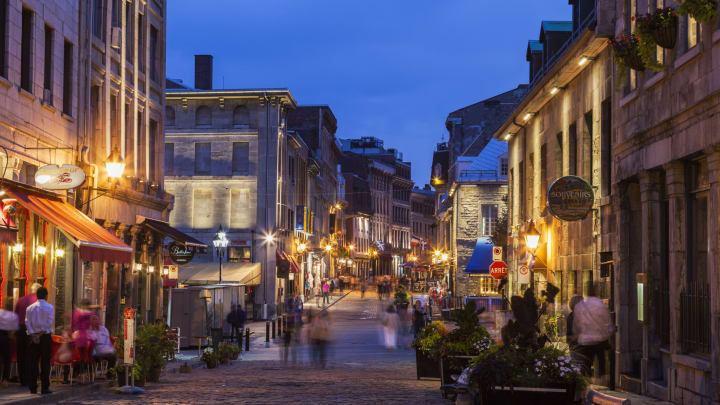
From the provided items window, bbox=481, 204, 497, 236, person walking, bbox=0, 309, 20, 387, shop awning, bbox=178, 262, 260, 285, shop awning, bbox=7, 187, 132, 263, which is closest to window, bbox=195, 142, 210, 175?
shop awning, bbox=178, 262, 260, 285

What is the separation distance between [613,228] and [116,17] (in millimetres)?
16492

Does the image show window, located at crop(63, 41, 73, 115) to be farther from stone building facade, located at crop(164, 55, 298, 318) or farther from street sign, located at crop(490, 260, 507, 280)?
stone building facade, located at crop(164, 55, 298, 318)

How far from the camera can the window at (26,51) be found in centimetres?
2062

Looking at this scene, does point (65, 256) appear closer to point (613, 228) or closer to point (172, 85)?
point (613, 228)

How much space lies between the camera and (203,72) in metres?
61.8

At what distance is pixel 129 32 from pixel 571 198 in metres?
16.1

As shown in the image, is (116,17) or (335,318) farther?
(335,318)

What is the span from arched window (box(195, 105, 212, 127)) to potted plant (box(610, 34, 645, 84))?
40991 millimetres

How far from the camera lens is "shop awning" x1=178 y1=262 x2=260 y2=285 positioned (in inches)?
1815

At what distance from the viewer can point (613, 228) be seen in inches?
732

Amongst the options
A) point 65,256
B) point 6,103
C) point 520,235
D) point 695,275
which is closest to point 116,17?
point 65,256

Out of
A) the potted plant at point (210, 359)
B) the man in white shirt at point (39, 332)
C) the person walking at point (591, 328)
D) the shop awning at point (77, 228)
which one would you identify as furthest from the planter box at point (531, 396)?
the potted plant at point (210, 359)

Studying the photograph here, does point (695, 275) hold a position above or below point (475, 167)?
below

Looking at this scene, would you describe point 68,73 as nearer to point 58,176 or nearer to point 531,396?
point 58,176
